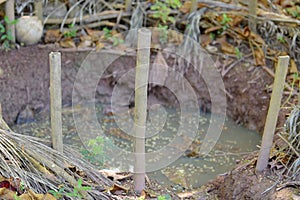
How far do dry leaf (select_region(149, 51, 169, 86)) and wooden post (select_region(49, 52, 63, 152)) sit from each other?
69.8 inches

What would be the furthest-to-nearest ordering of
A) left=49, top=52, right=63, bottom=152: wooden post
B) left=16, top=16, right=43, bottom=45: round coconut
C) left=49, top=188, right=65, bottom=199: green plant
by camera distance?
left=16, top=16, right=43, bottom=45: round coconut < left=49, top=52, right=63, bottom=152: wooden post < left=49, top=188, right=65, bottom=199: green plant

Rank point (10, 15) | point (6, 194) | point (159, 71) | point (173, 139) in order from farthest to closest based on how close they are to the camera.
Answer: point (159, 71) → point (10, 15) → point (173, 139) → point (6, 194)

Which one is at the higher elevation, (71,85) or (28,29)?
(28,29)

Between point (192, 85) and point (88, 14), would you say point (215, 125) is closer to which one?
point (192, 85)

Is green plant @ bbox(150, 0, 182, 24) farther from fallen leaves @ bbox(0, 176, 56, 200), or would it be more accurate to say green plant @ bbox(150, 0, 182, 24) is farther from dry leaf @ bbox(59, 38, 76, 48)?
fallen leaves @ bbox(0, 176, 56, 200)

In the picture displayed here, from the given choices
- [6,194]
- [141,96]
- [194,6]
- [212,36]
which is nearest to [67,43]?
[194,6]

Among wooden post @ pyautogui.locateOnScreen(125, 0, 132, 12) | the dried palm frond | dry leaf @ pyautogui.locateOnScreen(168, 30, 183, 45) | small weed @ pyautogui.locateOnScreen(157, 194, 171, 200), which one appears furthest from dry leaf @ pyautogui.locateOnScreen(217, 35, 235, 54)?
the dried palm frond

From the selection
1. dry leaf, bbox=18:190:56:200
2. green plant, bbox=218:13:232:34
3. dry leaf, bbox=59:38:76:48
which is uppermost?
green plant, bbox=218:13:232:34

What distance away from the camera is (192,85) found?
4.04 m

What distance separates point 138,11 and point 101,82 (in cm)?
73

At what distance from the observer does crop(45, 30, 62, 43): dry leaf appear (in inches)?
161

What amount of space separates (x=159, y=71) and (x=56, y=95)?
183 centimetres

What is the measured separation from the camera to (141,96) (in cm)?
226

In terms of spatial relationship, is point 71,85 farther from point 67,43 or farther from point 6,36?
point 6,36
